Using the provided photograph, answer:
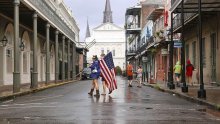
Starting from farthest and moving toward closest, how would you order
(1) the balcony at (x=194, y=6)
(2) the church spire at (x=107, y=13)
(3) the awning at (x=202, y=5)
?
(2) the church spire at (x=107, y=13) → (1) the balcony at (x=194, y=6) → (3) the awning at (x=202, y=5)

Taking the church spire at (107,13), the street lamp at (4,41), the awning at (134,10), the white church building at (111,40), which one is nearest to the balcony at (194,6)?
the street lamp at (4,41)

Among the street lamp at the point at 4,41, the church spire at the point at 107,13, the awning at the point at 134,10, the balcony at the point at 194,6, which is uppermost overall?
the church spire at the point at 107,13

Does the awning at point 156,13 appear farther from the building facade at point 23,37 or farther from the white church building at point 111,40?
the white church building at point 111,40

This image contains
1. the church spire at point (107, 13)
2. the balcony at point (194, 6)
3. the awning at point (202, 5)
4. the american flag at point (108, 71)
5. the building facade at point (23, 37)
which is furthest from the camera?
the church spire at point (107, 13)

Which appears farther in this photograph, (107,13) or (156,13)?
(107,13)

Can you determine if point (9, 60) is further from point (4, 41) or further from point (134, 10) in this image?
point (134, 10)

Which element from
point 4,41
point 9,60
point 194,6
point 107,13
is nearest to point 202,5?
point 194,6

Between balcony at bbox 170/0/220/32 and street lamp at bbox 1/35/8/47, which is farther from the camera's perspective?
street lamp at bbox 1/35/8/47

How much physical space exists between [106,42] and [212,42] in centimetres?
10807

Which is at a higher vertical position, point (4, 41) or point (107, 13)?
point (107, 13)

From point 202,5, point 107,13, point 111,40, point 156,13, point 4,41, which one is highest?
point 107,13

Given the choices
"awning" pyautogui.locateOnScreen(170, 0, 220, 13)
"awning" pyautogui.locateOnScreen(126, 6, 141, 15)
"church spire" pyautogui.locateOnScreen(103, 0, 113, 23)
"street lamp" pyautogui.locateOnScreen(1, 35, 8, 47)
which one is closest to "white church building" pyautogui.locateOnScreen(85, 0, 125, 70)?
"church spire" pyautogui.locateOnScreen(103, 0, 113, 23)

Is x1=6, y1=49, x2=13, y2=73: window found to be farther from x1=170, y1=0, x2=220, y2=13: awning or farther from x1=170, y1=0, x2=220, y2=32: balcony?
x1=170, y1=0, x2=220, y2=13: awning

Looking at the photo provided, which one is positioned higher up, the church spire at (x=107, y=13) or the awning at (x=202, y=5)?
the church spire at (x=107, y=13)
